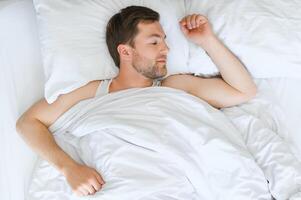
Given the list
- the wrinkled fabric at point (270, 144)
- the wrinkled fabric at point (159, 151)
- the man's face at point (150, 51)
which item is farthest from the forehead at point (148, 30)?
the wrinkled fabric at point (270, 144)

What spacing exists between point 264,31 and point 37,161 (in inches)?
35.5

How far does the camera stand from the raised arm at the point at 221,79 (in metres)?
1.45

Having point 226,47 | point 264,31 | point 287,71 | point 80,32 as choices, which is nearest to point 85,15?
point 80,32

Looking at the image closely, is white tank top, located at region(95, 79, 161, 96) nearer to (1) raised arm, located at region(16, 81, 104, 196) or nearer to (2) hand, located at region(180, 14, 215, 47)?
(1) raised arm, located at region(16, 81, 104, 196)

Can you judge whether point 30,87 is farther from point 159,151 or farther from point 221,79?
point 221,79

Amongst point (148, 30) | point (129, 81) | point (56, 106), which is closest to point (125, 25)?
point (148, 30)

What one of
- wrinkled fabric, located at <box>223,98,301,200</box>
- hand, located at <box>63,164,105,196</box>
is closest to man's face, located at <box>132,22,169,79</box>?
wrinkled fabric, located at <box>223,98,301,200</box>

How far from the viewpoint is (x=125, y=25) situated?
1.49 metres

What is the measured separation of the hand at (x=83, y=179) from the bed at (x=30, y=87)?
0.17 metres

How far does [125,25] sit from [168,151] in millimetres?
494

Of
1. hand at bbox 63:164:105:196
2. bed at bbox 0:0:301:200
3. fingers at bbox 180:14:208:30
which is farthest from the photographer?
fingers at bbox 180:14:208:30

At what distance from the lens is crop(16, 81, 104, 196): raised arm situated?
1.21 m

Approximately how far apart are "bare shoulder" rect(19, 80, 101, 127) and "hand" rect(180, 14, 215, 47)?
38cm

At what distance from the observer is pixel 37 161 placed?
1410mm
